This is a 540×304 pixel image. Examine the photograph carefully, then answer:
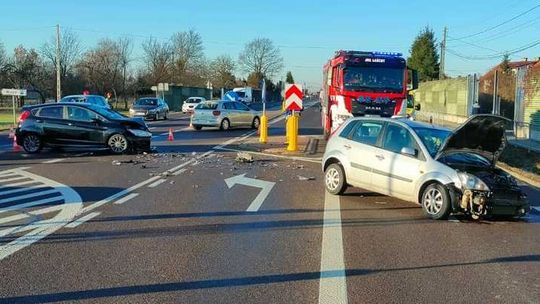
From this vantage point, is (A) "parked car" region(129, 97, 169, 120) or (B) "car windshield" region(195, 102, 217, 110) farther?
(A) "parked car" region(129, 97, 169, 120)

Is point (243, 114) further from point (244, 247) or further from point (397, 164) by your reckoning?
point (244, 247)

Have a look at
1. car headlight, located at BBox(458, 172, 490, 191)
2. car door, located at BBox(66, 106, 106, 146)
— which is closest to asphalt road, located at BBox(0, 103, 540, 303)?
car headlight, located at BBox(458, 172, 490, 191)

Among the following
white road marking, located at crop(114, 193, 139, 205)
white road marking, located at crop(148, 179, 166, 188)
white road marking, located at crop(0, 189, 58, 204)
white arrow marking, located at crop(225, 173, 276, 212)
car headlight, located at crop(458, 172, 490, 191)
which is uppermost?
car headlight, located at crop(458, 172, 490, 191)

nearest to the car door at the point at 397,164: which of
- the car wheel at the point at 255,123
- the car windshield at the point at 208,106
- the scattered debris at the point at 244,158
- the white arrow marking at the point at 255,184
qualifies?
the white arrow marking at the point at 255,184

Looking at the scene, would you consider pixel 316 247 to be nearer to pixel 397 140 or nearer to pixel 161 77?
pixel 397 140

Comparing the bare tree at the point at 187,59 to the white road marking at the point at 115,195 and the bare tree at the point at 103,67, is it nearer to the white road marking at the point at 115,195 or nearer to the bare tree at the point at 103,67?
the bare tree at the point at 103,67

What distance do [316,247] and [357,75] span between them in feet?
44.7

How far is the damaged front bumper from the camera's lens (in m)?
8.83

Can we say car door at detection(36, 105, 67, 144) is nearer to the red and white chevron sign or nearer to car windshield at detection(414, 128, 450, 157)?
the red and white chevron sign

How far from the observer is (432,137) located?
10109 millimetres

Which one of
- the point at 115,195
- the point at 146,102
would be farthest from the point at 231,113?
the point at 115,195

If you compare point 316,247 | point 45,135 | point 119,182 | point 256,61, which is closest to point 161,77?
point 256,61

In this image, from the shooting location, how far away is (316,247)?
7.20 metres

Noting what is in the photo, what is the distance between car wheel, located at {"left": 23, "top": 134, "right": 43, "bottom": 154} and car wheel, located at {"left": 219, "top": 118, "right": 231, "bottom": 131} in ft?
42.5
